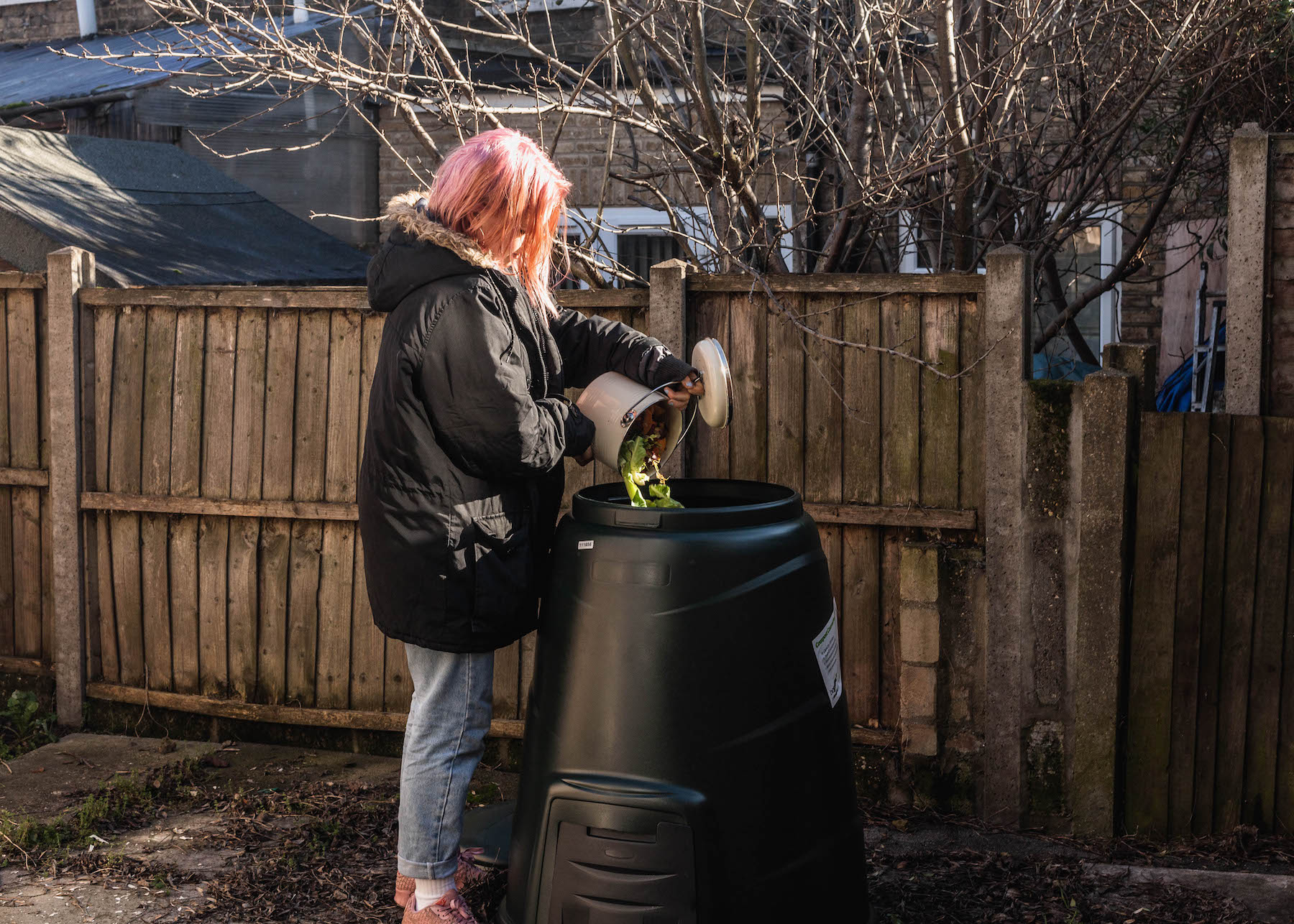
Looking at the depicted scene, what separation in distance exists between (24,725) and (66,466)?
1.11 meters

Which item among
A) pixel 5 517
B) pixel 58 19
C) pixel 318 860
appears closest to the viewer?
pixel 318 860

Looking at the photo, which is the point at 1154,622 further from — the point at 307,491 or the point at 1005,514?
the point at 307,491

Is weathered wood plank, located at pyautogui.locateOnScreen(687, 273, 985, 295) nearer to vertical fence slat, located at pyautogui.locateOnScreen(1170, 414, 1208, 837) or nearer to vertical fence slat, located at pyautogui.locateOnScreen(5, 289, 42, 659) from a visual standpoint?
vertical fence slat, located at pyautogui.locateOnScreen(1170, 414, 1208, 837)

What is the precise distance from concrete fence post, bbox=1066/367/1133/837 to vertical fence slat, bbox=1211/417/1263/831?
29cm

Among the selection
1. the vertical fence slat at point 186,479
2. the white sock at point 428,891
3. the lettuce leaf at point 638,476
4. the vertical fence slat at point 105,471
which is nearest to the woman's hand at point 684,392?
the lettuce leaf at point 638,476

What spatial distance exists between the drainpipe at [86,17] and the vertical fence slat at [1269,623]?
1176 centimetres

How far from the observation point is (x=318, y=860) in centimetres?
373

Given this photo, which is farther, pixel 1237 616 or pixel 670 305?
pixel 670 305

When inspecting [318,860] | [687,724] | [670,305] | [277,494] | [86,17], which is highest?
[86,17]

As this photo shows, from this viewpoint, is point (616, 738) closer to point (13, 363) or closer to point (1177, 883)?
point (1177, 883)

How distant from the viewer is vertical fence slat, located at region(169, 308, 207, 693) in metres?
4.60

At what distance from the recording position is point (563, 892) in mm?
2828

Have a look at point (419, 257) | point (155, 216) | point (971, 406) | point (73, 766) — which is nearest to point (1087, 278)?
point (971, 406)

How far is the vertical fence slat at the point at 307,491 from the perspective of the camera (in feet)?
14.7
